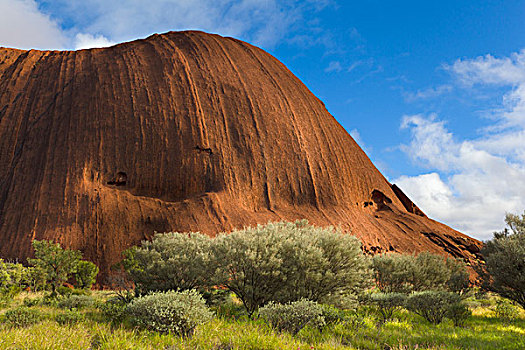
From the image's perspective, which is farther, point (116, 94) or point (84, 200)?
point (116, 94)

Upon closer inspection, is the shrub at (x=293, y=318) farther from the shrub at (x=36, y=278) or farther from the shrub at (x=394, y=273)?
the shrub at (x=36, y=278)

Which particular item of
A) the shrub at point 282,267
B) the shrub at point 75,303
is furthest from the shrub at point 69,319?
the shrub at point 282,267

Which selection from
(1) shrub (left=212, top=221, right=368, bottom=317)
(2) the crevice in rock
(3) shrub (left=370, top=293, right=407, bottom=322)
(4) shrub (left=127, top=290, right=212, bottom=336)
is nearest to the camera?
(4) shrub (left=127, top=290, right=212, bottom=336)

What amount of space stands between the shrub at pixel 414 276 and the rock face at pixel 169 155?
41.2ft

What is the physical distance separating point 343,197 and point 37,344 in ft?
104

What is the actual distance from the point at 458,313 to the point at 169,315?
377 inches

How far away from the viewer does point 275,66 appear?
4191 centimetres

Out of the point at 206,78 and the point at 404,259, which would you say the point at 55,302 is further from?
the point at 206,78

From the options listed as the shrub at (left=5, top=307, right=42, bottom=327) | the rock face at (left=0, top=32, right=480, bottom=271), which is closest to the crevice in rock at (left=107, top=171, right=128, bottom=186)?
the rock face at (left=0, top=32, right=480, bottom=271)

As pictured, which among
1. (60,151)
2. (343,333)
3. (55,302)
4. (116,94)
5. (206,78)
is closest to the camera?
(343,333)

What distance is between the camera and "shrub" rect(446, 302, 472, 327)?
446 inches

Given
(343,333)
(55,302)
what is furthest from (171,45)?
(343,333)

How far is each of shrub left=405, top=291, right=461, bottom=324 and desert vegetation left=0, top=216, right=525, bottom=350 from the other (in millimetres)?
34

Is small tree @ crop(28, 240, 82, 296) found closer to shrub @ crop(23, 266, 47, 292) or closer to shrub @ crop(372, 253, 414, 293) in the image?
shrub @ crop(23, 266, 47, 292)
